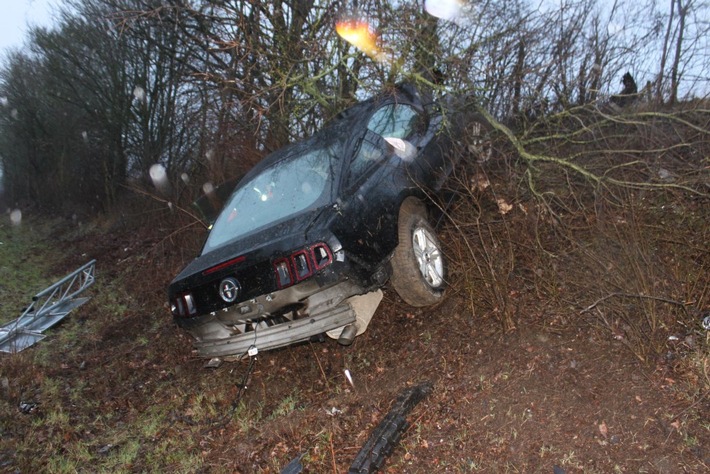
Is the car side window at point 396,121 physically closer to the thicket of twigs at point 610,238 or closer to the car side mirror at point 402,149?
the car side mirror at point 402,149

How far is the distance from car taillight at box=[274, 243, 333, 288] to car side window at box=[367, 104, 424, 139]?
182cm

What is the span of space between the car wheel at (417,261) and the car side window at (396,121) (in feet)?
2.86

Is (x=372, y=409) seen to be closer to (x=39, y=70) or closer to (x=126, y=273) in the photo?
(x=126, y=273)

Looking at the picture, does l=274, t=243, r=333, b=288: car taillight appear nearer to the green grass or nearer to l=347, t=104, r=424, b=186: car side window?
l=347, t=104, r=424, b=186: car side window

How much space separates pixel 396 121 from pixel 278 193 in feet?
5.43

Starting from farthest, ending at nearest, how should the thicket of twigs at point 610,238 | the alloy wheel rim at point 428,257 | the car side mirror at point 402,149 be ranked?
1. the car side mirror at point 402,149
2. the alloy wheel rim at point 428,257
3. the thicket of twigs at point 610,238

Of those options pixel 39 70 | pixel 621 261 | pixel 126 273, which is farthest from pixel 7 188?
pixel 621 261

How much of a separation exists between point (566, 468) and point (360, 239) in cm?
210

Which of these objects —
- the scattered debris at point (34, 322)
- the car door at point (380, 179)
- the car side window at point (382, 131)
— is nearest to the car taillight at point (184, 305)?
the car door at point (380, 179)

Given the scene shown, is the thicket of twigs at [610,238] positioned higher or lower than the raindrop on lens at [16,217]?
lower

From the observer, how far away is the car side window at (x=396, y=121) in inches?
211

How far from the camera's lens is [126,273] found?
10688 mm

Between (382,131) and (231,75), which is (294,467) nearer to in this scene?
A: (382,131)

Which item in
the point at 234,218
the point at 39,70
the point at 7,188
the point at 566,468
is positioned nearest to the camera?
the point at 566,468
